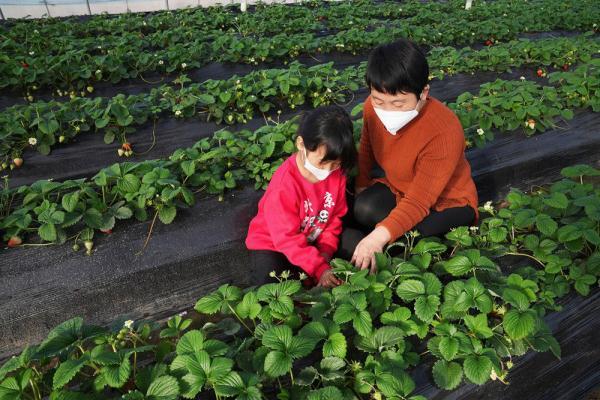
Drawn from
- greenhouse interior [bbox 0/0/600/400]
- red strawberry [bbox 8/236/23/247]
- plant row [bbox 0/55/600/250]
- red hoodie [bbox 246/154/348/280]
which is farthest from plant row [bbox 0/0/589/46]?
red hoodie [bbox 246/154/348/280]

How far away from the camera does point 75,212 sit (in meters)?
2.54

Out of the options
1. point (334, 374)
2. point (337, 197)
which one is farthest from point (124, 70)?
point (334, 374)

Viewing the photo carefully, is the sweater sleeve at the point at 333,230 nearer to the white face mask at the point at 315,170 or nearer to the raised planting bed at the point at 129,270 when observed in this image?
the white face mask at the point at 315,170

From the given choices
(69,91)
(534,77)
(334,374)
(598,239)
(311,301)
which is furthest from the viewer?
(534,77)

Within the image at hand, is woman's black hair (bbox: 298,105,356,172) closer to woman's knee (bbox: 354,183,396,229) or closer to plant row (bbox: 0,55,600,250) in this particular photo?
woman's knee (bbox: 354,183,396,229)

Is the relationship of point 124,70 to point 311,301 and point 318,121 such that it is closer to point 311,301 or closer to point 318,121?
point 318,121

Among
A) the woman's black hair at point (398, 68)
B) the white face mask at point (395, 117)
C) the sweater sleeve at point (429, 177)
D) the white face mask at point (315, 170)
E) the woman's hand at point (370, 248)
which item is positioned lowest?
the woman's hand at point (370, 248)

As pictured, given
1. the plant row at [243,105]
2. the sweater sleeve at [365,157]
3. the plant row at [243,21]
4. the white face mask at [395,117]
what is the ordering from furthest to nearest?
the plant row at [243,21], the plant row at [243,105], the sweater sleeve at [365,157], the white face mask at [395,117]

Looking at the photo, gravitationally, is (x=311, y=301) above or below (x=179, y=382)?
below

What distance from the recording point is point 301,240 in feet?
7.34

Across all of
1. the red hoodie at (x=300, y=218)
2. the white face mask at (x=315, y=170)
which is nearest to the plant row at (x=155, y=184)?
the red hoodie at (x=300, y=218)

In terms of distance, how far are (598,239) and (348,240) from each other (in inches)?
50.7

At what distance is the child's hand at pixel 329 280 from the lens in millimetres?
2039

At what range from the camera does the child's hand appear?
2039mm
